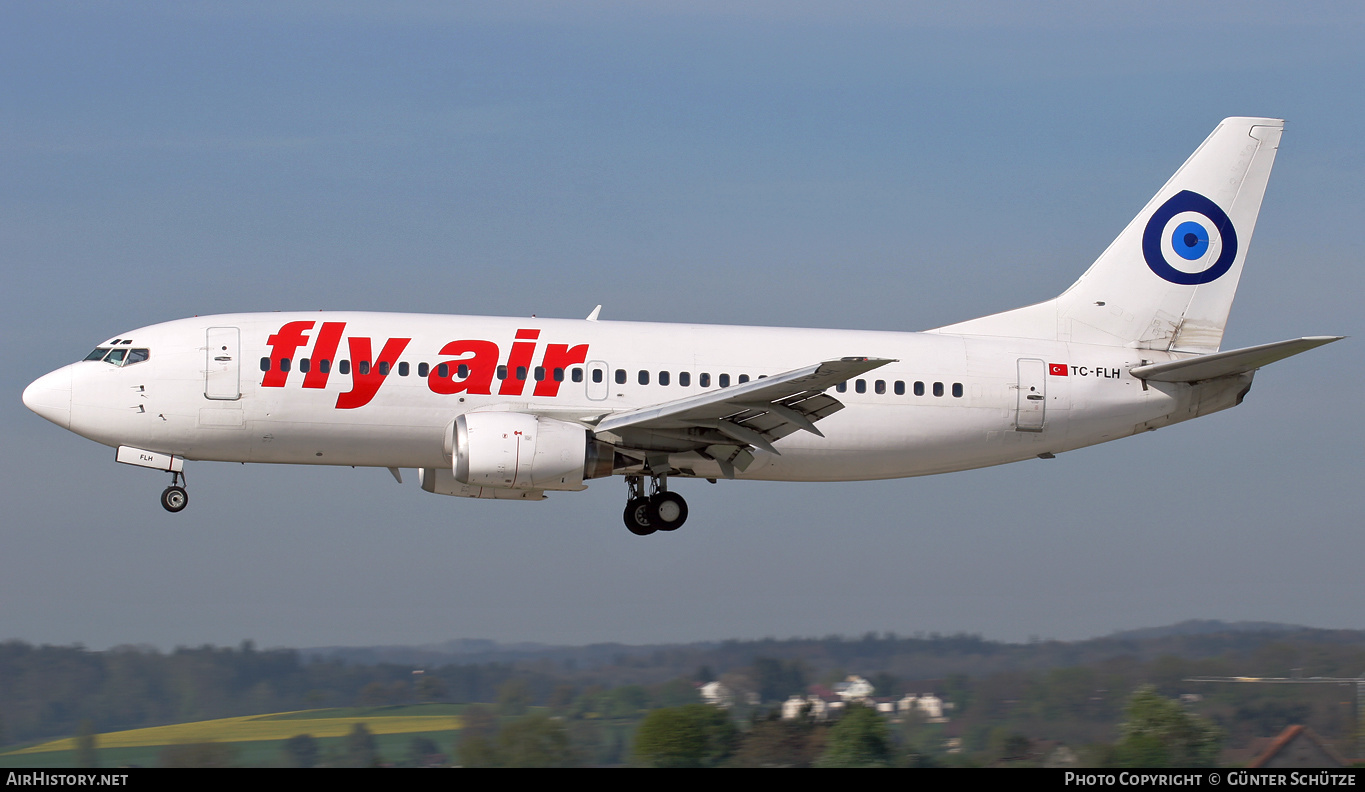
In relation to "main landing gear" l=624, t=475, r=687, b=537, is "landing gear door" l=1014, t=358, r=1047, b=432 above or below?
above

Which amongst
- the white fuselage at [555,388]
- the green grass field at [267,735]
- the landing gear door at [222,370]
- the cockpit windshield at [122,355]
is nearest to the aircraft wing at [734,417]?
the white fuselage at [555,388]

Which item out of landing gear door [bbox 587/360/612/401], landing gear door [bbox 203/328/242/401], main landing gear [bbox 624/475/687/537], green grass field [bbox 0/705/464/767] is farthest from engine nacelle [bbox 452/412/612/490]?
green grass field [bbox 0/705/464/767]

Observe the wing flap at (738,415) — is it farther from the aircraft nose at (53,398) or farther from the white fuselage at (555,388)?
the aircraft nose at (53,398)

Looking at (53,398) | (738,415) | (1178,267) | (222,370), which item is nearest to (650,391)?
(738,415)

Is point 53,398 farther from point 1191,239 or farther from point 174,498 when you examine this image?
point 1191,239

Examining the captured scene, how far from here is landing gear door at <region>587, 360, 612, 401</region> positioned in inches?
1222

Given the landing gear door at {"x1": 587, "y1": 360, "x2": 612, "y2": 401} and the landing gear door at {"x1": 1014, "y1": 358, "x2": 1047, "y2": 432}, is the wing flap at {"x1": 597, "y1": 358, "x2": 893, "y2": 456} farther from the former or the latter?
the landing gear door at {"x1": 1014, "y1": 358, "x2": 1047, "y2": 432}

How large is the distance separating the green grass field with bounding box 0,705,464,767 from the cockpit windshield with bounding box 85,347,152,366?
7.61 metres

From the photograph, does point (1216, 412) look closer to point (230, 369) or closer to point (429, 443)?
point (429, 443)

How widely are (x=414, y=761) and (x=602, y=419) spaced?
8243mm

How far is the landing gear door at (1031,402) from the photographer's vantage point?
32844 millimetres

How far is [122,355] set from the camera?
30422 millimetres

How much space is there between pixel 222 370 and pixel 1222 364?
20712 mm
